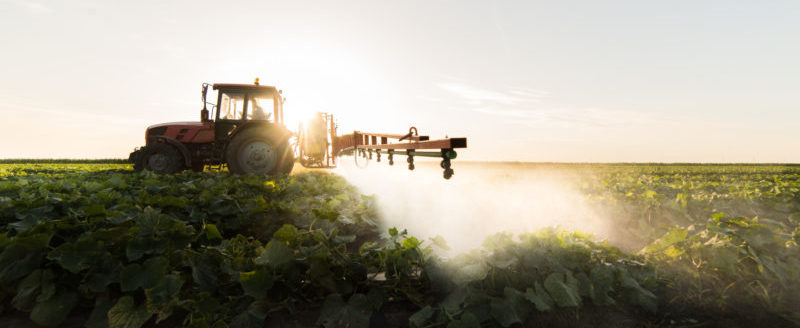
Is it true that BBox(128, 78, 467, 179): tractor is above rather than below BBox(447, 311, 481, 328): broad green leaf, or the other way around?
above

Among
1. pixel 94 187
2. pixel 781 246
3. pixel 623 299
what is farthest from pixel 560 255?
pixel 94 187

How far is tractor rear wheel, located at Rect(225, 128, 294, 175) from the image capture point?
378 inches

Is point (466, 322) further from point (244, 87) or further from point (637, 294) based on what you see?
point (244, 87)

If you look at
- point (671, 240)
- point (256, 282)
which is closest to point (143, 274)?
point (256, 282)

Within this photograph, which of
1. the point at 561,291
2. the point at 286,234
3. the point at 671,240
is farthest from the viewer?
the point at 671,240

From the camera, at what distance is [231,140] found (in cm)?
970

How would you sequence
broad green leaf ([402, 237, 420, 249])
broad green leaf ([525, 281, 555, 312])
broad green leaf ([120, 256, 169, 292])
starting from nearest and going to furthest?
broad green leaf ([525, 281, 555, 312])
broad green leaf ([120, 256, 169, 292])
broad green leaf ([402, 237, 420, 249])

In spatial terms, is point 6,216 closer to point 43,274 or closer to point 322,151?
point 43,274

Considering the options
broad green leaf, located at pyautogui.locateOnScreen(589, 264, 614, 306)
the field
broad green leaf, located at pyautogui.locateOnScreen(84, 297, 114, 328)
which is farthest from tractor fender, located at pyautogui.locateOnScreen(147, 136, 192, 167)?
broad green leaf, located at pyautogui.locateOnScreen(589, 264, 614, 306)

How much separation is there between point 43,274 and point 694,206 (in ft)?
23.8

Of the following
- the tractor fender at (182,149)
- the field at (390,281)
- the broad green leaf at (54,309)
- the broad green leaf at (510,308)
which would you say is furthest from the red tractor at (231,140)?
the broad green leaf at (510,308)

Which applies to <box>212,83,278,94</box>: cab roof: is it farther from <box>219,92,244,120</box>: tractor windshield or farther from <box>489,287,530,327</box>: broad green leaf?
<box>489,287,530,327</box>: broad green leaf

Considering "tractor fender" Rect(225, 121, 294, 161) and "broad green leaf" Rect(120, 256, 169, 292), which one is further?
"tractor fender" Rect(225, 121, 294, 161)

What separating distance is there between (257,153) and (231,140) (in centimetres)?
73
